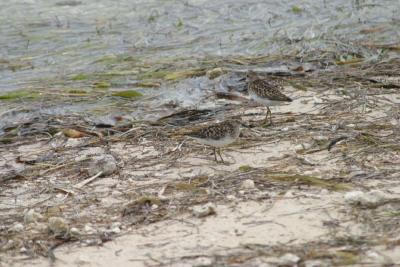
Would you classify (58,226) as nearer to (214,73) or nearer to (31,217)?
(31,217)

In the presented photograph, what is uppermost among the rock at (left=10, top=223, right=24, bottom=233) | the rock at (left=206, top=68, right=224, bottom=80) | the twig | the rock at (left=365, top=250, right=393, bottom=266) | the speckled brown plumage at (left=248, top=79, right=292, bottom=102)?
the speckled brown plumage at (left=248, top=79, right=292, bottom=102)

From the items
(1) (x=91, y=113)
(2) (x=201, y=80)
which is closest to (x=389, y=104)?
(2) (x=201, y=80)

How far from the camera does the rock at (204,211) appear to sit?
500 centimetres

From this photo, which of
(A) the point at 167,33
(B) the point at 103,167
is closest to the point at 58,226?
(B) the point at 103,167

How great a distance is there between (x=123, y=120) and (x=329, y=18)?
5.17m

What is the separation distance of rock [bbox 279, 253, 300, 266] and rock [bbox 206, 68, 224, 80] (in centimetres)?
479

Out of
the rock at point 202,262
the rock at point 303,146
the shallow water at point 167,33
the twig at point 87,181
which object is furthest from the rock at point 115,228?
the shallow water at point 167,33

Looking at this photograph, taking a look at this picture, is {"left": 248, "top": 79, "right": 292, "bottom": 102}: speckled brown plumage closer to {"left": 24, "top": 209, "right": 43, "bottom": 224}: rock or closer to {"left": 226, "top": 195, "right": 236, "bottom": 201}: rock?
{"left": 226, "top": 195, "right": 236, "bottom": 201}: rock

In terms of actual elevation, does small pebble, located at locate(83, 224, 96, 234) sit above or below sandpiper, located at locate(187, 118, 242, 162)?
below

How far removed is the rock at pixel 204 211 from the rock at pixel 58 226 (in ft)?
2.58

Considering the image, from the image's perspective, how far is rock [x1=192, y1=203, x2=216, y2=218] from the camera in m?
5.00

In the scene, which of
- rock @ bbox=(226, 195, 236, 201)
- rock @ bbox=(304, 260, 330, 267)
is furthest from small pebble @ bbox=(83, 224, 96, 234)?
rock @ bbox=(304, 260, 330, 267)

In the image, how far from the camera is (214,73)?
29.6ft

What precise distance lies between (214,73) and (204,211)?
4.16 m
